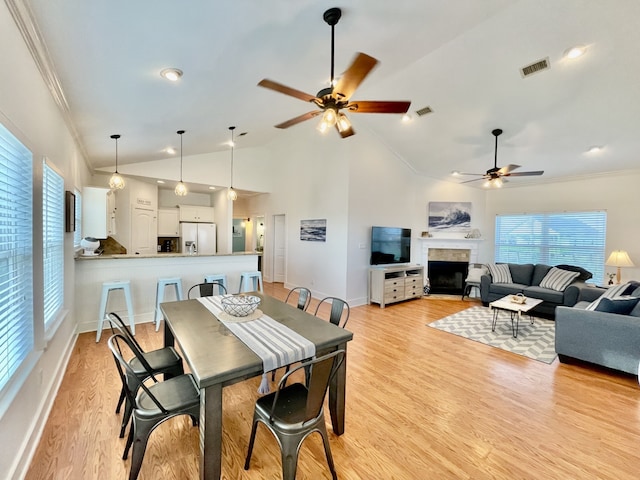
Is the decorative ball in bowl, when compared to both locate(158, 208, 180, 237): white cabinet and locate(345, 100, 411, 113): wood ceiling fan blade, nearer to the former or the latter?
locate(345, 100, 411, 113): wood ceiling fan blade

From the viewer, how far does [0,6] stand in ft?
4.50

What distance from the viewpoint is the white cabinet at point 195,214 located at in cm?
703

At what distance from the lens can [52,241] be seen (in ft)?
8.36

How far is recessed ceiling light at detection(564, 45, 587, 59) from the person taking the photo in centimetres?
289

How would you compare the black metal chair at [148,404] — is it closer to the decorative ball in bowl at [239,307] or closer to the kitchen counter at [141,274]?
the decorative ball in bowl at [239,307]

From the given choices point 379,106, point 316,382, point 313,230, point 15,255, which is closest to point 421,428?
point 316,382

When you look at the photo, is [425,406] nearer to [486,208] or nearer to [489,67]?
[489,67]

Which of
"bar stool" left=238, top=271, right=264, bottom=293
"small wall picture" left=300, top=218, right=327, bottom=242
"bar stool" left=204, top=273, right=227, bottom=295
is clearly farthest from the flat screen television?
"bar stool" left=204, top=273, right=227, bottom=295

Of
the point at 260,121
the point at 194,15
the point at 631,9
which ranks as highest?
the point at 631,9

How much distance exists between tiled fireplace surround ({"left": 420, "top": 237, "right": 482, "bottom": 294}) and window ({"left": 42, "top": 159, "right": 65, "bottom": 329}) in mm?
6355

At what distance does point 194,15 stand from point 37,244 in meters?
1.83

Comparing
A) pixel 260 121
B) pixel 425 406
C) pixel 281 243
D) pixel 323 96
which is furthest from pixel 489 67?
pixel 281 243

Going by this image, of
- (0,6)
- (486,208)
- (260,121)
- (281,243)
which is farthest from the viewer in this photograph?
(281,243)

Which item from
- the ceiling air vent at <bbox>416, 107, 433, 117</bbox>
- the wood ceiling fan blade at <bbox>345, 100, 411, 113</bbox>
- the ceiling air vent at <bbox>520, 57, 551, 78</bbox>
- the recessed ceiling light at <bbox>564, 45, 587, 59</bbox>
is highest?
the ceiling air vent at <bbox>416, 107, 433, 117</bbox>
